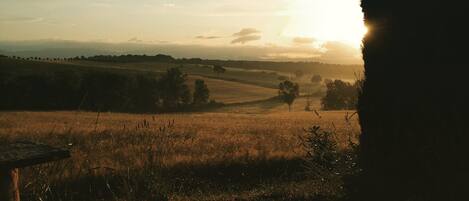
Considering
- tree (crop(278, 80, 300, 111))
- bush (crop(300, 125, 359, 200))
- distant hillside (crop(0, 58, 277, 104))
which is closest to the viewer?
bush (crop(300, 125, 359, 200))

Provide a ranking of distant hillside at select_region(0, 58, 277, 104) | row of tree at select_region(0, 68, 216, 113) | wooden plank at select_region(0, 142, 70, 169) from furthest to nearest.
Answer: distant hillside at select_region(0, 58, 277, 104), row of tree at select_region(0, 68, 216, 113), wooden plank at select_region(0, 142, 70, 169)

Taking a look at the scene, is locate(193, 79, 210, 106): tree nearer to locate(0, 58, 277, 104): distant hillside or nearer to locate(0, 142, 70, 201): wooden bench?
locate(0, 58, 277, 104): distant hillside

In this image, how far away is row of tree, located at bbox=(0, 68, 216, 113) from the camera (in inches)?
2901

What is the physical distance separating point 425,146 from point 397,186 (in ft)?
2.43

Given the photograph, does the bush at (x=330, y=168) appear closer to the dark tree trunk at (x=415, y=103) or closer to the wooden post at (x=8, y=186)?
the dark tree trunk at (x=415, y=103)

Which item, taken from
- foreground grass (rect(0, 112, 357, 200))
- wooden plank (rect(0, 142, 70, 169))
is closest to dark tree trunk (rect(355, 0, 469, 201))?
foreground grass (rect(0, 112, 357, 200))

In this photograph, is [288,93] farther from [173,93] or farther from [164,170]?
[164,170]

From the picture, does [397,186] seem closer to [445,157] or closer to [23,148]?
[445,157]

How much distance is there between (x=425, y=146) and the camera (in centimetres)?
692

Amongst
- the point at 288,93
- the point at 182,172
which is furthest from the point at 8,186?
the point at 288,93

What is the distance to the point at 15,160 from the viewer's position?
12.5 ft

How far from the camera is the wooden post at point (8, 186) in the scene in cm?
384

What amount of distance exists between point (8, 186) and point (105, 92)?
76.2m

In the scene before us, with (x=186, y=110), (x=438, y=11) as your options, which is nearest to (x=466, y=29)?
(x=438, y=11)
